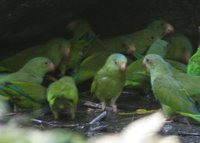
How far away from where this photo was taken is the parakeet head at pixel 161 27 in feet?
17.1

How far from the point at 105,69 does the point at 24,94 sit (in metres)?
0.69

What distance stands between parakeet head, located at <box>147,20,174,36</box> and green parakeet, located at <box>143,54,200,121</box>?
4.63 feet

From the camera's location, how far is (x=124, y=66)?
13.2 feet

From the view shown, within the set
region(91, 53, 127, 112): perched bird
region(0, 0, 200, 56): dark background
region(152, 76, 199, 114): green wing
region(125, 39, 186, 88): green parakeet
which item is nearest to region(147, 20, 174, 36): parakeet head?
region(0, 0, 200, 56): dark background

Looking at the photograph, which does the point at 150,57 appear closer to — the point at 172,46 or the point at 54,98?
the point at 54,98

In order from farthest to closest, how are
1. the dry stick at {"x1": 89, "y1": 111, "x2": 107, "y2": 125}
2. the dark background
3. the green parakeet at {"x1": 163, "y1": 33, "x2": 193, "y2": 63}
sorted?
the green parakeet at {"x1": 163, "y1": 33, "x2": 193, "y2": 63}, the dark background, the dry stick at {"x1": 89, "y1": 111, "x2": 107, "y2": 125}

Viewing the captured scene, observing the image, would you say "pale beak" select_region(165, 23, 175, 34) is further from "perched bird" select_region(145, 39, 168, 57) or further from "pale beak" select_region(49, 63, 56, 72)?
"pale beak" select_region(49, 63, 56, 72)

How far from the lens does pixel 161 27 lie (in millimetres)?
5227

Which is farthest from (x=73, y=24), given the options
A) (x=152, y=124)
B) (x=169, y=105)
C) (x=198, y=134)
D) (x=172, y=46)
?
(x=152, y=124)

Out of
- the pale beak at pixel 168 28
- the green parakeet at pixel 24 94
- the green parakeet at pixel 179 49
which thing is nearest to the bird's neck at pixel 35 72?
the green parakeet at pixel 24 94

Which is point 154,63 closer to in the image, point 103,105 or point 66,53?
point 103,105

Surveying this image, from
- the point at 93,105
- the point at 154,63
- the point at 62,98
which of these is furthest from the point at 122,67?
the point at 62,98

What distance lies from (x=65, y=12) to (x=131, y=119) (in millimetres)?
1503

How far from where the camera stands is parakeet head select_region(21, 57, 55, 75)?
4.36 m
